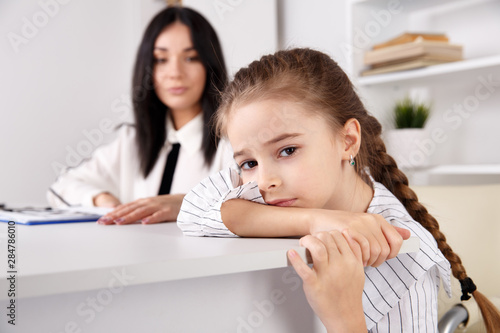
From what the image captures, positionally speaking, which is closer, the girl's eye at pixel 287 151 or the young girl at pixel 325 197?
the young girl at pixel 325 197

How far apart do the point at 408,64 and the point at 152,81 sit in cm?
89

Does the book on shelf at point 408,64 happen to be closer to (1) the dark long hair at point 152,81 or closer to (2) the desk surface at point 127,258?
(1) the dark long hair at point 152,81

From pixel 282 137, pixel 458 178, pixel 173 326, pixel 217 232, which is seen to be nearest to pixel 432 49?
pixel 458 178

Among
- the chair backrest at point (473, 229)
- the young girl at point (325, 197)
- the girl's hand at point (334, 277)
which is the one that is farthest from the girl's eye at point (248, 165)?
the chair backrest at point (473, 229)

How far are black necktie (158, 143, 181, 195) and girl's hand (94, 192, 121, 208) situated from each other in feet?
0.59

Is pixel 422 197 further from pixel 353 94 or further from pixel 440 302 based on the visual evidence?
pixel 353 94

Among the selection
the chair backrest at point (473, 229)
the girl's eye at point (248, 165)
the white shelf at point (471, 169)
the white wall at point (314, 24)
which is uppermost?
the white wall at point (314, 24)

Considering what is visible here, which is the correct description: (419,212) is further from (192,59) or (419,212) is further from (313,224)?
(192,59)

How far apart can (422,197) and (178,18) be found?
3.26 feet

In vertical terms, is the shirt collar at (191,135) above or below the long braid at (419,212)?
above

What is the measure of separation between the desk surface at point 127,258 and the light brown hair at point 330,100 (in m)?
0.26

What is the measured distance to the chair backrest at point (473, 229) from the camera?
3.91 feet

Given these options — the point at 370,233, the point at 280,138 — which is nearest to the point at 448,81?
the point at 280,138

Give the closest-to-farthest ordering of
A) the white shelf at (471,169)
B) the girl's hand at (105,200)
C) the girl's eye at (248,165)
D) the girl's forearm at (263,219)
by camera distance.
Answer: the girl's forearm at (263,219) < the girl's eye at (248,165) < the girl's hand at (105,200) < the white shelf at (471,169)
